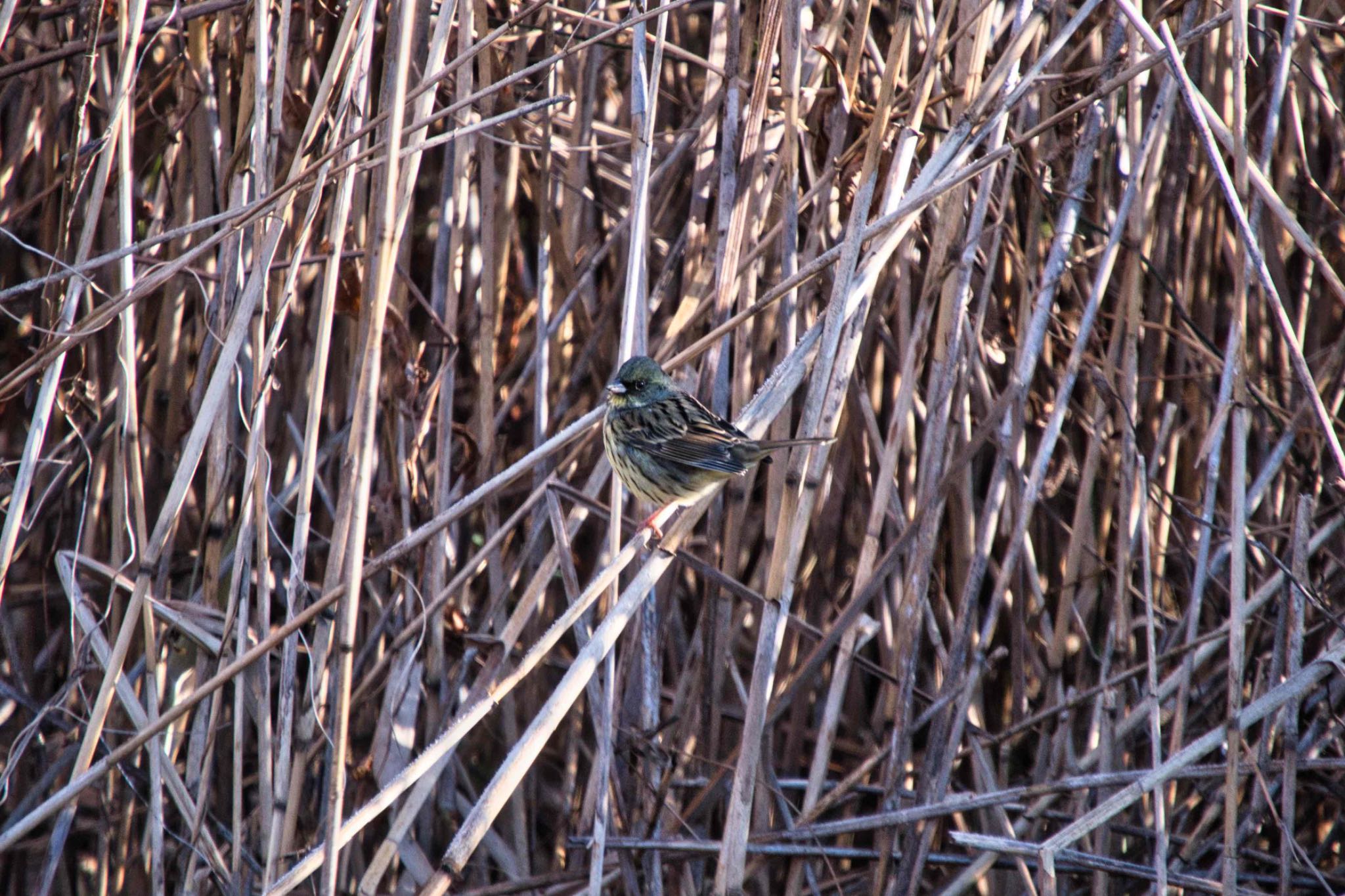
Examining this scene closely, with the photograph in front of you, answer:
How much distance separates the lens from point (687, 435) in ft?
11.4

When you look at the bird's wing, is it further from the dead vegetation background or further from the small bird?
the dead vegetation background

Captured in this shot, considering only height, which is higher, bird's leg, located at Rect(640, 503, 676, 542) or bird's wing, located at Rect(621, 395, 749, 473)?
bird's wing, located at Rect(621, 395, 749, 473)

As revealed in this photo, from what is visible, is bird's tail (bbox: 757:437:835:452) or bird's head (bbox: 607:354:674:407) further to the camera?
bird's head (bbox: 607:354:674:407)

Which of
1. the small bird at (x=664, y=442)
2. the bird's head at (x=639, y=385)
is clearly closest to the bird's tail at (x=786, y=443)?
the small bird at (x=664, y=442)

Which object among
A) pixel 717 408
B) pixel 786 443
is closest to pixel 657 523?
pixel 717 408

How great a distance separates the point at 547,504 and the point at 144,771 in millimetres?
1460

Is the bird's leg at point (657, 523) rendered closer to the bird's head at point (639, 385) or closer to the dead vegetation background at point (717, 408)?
the dead vegetation background at point (717, 408)

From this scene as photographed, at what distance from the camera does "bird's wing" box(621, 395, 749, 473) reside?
3262 millimetres

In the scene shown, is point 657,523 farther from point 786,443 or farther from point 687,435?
point 786,443

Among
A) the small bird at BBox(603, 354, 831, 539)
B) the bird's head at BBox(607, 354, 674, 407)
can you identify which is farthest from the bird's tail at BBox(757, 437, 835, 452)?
the bird's head at BBox(607, 354, 674, 407)

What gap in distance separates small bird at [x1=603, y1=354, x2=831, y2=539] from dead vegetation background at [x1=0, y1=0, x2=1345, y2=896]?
101mm

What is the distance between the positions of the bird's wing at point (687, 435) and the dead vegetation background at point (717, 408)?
114 mm

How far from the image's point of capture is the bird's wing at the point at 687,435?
3.26 meters

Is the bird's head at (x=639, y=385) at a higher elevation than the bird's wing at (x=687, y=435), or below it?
higher
